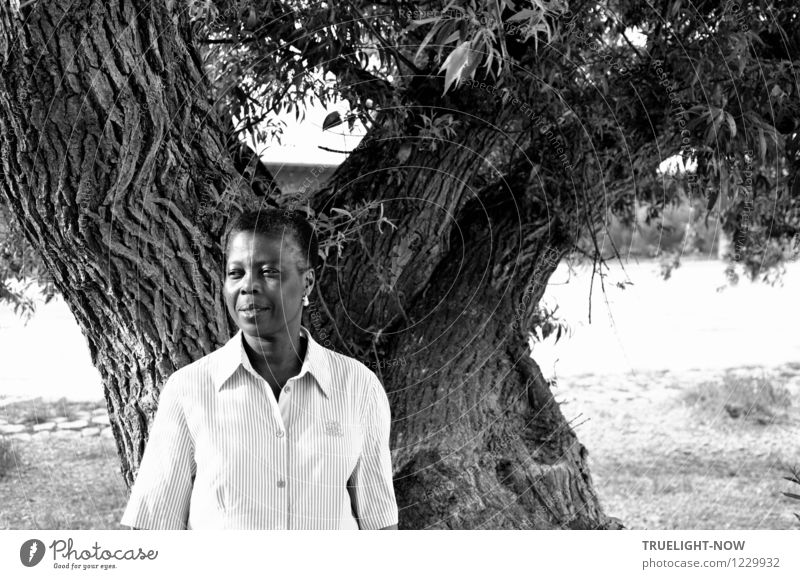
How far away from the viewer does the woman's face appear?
5.86ft

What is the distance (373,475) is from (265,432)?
230 millimetres

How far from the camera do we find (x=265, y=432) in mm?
1761

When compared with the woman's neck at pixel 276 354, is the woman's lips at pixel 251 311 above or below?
above

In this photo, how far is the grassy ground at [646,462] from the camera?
3734mm

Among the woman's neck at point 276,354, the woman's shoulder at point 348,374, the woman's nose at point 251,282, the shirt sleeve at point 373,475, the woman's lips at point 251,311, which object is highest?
the woman's nose at point 251,282

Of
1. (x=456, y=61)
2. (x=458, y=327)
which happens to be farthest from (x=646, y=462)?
(x=456, y=61)

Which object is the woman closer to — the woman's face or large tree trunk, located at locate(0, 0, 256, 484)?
the woman's face

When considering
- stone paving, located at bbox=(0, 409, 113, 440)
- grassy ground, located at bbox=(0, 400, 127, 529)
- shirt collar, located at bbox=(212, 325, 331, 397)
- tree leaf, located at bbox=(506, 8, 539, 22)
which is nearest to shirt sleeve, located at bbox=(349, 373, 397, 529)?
shirt collar, located at bbox=(212, 325, 331, 397)

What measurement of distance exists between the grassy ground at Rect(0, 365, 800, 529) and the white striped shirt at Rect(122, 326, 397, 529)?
1.74 metres

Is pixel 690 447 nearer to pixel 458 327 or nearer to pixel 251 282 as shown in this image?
pixel 458 327

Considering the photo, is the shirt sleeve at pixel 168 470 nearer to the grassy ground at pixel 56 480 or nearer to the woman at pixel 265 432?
the woman at pixel 265 432

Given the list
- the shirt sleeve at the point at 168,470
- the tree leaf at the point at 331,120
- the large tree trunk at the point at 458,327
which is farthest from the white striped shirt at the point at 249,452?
the tree leaf at the point at 331,120
